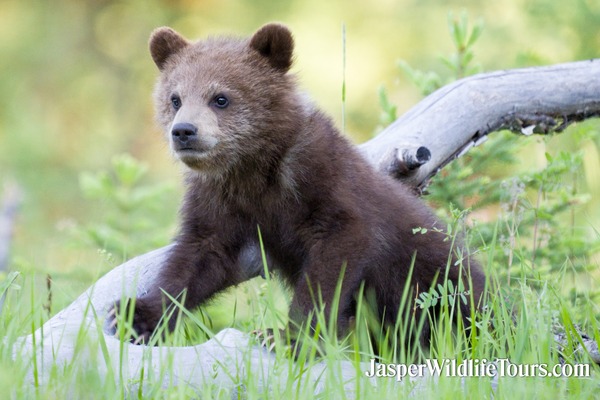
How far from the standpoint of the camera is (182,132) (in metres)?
4.15

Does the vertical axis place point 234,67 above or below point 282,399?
above

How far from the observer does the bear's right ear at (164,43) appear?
15.4 feet

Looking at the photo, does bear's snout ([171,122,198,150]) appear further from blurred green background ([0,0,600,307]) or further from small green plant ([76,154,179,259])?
blurred green background ([0,0,600,307])

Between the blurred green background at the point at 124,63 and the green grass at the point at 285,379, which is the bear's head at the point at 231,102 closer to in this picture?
the green grass at the point at 285,379

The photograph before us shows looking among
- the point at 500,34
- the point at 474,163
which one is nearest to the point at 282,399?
the point at 474,163

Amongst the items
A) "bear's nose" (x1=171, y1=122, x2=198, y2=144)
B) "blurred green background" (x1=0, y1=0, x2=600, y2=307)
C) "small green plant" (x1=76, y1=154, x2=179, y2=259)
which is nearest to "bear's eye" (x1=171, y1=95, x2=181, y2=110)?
"bear's nose" (x1=171, y1=122, x2=198, y2=144)

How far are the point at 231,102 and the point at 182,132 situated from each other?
13.9 inches

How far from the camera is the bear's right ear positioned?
468cm

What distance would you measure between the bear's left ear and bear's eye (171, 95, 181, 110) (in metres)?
0.46

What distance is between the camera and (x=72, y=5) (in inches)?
586

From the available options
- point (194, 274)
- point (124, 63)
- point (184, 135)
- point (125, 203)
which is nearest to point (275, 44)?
point (184, 135)

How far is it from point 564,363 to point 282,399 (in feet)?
3.74

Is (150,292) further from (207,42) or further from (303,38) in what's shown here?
(303,38)

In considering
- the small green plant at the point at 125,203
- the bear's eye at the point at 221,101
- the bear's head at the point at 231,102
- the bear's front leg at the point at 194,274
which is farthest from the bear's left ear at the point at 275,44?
the small green plant at the point at 125,203
